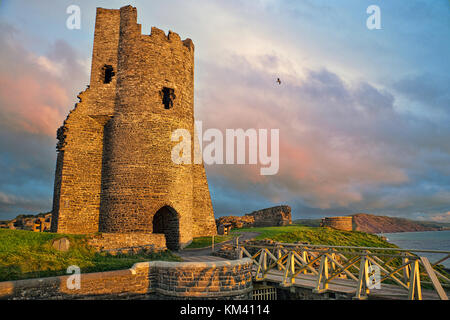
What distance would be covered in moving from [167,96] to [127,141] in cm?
426

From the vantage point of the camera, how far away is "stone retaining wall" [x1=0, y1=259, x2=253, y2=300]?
9.73m

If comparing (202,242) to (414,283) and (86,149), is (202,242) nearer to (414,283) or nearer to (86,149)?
(86,149)

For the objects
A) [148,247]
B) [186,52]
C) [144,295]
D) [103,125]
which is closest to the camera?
[144,295]

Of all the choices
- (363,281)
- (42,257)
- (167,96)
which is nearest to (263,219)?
(167,96)

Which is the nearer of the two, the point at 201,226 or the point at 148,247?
the point at 148,247

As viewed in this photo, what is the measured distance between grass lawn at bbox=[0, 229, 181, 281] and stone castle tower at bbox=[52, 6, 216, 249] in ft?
17.0

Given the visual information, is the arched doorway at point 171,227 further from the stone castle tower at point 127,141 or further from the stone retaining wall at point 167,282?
the stone retaining wall at point 167,282

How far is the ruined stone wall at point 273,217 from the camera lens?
97.7 feet
